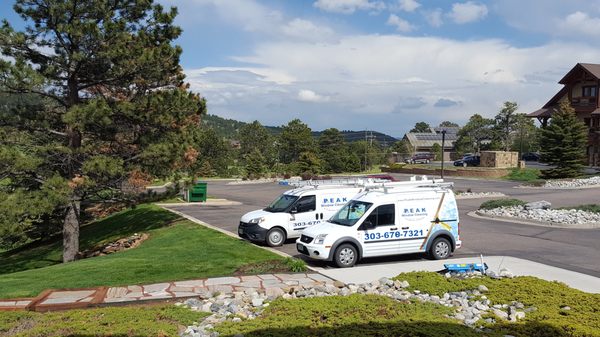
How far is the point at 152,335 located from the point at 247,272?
4.59 m

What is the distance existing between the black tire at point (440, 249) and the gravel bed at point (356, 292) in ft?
9.02

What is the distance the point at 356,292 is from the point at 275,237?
6413 mm

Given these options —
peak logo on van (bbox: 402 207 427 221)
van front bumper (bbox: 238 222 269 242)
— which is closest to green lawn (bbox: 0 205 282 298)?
van front bumper (bbox: 238 222 269 242)

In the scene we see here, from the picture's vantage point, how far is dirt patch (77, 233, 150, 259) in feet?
60.1

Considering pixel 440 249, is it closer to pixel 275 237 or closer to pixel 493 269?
pixel 493 269

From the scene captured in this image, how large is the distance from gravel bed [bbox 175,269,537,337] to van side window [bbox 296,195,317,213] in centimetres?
553

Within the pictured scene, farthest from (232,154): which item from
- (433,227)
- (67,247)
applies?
(433,227)

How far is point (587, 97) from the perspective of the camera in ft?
169

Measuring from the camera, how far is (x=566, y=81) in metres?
53.2

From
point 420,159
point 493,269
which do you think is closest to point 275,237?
point 493,269

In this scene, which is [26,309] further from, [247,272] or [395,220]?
[395,220]

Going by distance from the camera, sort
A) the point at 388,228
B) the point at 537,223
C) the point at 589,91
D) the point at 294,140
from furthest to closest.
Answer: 1. the point at 294,140
2. the point at 589,91
3. the point at 537,223
4. the point at 388,228

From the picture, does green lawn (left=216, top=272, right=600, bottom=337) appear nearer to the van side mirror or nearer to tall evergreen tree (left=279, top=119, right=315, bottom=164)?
the van side mirror

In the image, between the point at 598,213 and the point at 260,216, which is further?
the point at 598,213
